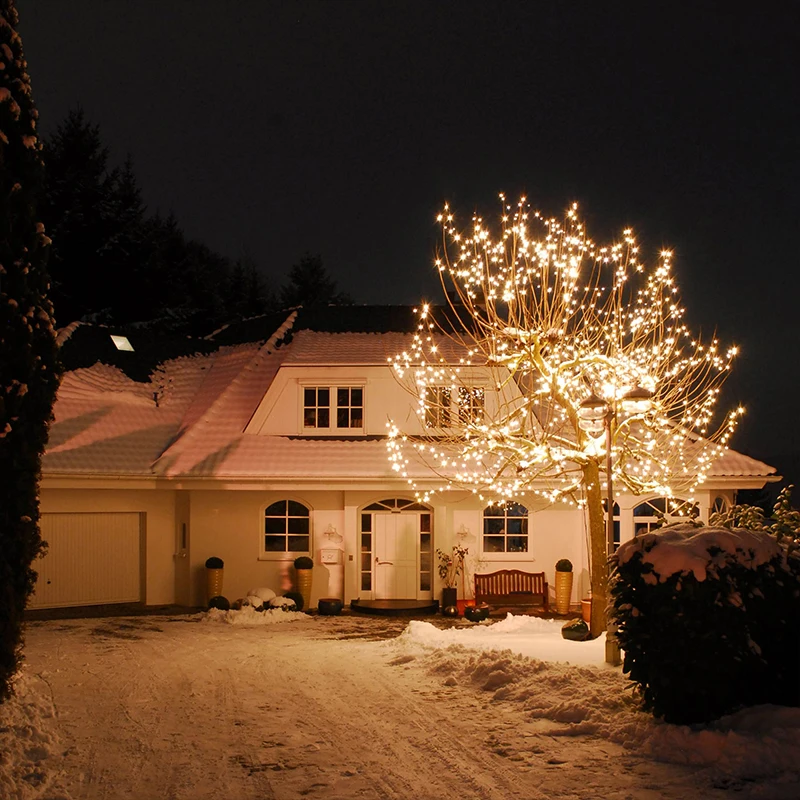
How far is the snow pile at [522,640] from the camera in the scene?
11.7 meters

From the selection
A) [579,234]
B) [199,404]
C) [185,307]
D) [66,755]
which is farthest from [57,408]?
[185,307]

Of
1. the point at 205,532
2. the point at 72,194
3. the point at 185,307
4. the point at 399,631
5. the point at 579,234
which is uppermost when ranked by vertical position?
the point at 72,194

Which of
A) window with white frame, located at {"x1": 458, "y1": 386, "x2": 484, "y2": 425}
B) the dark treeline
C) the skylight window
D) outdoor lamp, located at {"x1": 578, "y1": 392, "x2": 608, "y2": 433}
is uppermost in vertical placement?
the dark treeline

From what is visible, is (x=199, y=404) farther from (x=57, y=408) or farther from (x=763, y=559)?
(x=763, y=559)

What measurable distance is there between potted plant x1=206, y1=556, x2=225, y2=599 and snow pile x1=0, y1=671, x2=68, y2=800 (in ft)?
27.0

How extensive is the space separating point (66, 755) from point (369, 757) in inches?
100.0

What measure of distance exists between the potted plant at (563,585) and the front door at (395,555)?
9.37ft

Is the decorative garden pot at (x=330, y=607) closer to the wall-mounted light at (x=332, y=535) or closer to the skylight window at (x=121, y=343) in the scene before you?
the wall-mounted light at (x=332, y=535)

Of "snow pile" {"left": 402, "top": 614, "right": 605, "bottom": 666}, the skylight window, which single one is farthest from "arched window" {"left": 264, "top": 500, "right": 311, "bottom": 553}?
the skylight window

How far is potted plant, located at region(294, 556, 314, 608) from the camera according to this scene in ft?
60.0

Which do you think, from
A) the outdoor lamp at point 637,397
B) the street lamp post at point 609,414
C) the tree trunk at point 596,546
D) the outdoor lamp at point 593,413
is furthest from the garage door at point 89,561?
the outdoor lamp at point 637,397

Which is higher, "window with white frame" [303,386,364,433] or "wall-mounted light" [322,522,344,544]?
"window with white frame" [303,386,364,433]

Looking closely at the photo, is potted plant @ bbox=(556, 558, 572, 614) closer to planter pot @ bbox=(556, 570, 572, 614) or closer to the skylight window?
planter pot @ bbox=(556, 570, 572, 614)

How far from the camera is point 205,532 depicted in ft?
61.4
